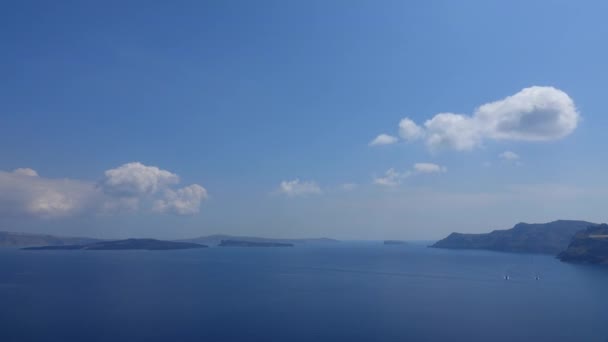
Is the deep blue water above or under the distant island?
under

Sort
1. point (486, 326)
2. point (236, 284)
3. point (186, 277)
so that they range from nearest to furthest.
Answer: point (486, 326)
point (236, 284)
point (186, 277)

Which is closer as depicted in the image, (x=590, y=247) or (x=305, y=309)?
(x=305, y=309)

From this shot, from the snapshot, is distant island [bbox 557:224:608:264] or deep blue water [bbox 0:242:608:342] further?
distant island [bbox 557:224:608:264]

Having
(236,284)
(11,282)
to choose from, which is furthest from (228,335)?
(11,282)

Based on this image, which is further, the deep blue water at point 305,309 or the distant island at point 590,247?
the distant island at point 590,247

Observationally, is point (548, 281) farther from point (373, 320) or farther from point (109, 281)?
point (109, 281)

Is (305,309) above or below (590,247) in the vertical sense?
below

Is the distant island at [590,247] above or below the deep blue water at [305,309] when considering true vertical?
above

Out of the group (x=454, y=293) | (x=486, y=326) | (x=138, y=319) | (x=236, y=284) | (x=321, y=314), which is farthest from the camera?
(x=236, y=284)
